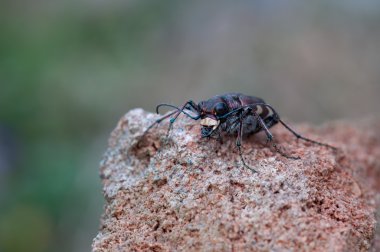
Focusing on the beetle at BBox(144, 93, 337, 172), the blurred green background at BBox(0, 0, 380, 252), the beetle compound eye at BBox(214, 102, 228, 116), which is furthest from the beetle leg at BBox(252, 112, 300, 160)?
the blurred green background at BBox(0, 0, 380, 252)

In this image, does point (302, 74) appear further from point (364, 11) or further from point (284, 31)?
point (364, 11)

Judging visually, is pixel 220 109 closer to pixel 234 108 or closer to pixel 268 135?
pixel 234 108

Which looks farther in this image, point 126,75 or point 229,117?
point 126,75

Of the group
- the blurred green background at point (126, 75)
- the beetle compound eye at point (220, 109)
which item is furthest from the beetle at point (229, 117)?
the blurred green background at point (126, 75)

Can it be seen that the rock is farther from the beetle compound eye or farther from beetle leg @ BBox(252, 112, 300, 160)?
the beetle compound eye

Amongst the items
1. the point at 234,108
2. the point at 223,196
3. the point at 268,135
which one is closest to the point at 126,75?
the point at 234,108

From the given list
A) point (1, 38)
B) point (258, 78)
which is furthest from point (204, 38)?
point (1, 38)
